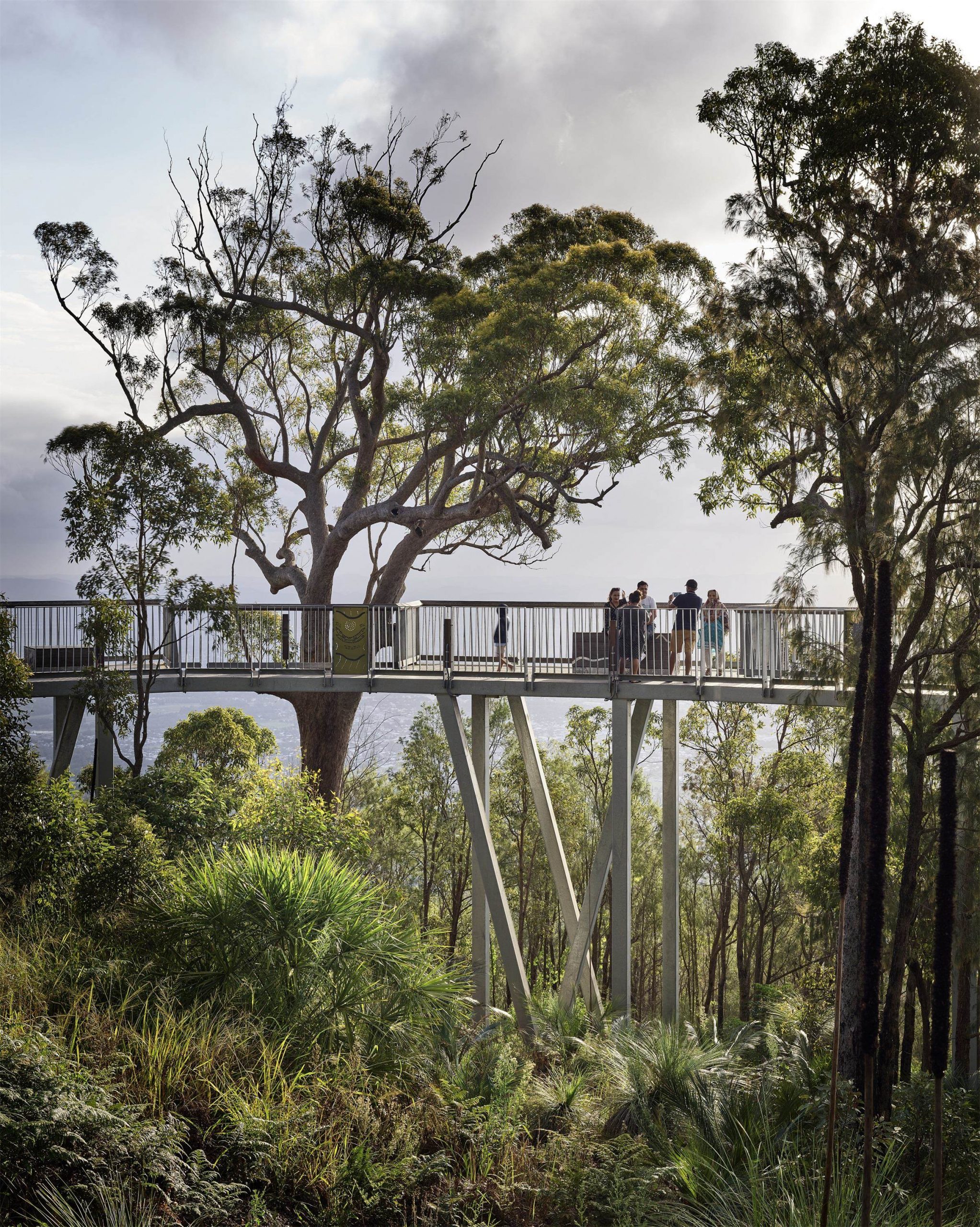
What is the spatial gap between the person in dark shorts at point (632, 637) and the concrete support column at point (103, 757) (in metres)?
7.45

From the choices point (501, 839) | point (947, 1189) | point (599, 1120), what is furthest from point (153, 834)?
point (501, 839)

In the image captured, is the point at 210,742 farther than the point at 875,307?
Yes

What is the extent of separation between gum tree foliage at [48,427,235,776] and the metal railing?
0.75ft

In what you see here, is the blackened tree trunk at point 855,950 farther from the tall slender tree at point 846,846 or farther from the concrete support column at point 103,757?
the concrete support column at point 103,757

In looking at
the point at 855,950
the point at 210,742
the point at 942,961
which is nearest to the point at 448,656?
the point at 210,742

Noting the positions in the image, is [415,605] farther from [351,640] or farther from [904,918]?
[904,918]

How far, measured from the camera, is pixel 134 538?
40.9 feet

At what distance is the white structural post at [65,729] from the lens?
48.6 feet

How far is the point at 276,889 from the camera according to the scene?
7348 millimetres

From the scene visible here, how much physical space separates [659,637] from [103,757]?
8.22 metres

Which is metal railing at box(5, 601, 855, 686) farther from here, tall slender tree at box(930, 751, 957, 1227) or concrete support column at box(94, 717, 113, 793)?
tall slender tree at box(930, 751, 957, 1227)

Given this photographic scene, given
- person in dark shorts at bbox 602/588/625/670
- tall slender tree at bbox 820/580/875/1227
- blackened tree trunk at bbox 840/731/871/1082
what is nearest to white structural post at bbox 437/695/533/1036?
person in dark shorts at bbox 602/588/625/670

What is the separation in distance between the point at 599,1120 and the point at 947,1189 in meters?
2.24

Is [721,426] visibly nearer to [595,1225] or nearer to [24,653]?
[595,1225]
